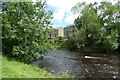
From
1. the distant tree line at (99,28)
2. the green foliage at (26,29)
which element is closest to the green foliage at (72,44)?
the distant tree line at (99,28)

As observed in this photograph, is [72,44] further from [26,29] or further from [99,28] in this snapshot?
[26,29]

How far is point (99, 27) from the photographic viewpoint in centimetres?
5394

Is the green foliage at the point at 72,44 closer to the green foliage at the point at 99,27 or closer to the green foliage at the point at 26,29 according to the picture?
the green foliage at the point at 99,27

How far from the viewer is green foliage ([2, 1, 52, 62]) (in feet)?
68.8

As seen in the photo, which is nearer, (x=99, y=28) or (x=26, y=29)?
(x=26, y=29)

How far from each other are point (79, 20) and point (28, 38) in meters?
39.6

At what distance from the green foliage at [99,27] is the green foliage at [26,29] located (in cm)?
3145

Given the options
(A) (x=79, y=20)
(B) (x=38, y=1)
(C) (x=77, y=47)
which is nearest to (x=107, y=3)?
(A) (x=79, y=20)

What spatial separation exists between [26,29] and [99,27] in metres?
35.1

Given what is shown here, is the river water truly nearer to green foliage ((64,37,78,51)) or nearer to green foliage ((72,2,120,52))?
green foliage ((72,2,120,52))

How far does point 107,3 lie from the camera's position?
181ft

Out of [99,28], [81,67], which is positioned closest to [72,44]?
[99,28]

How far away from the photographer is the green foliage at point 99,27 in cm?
5194

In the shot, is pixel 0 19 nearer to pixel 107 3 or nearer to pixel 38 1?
pixel 38 1
